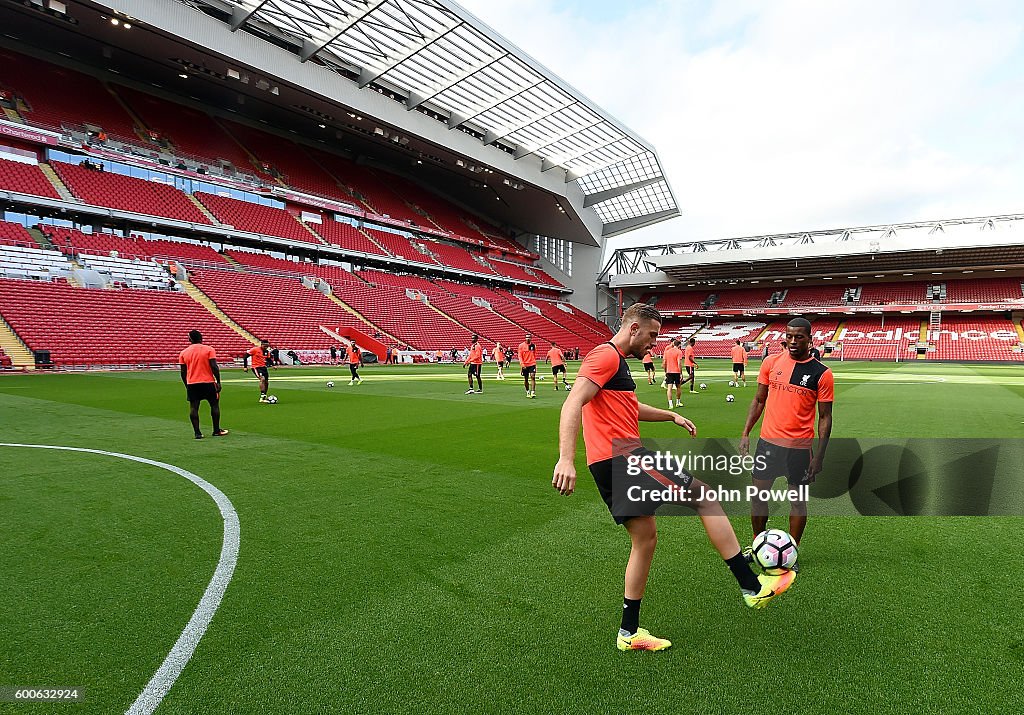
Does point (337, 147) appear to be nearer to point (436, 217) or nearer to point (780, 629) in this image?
point (436, 217)

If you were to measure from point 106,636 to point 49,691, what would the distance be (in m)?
0.45

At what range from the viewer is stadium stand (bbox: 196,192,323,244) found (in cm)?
4189

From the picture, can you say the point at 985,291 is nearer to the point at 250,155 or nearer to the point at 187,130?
the point at 250,155

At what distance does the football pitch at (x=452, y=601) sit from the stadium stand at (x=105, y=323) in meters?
25.4

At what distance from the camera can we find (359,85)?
38.1 metres

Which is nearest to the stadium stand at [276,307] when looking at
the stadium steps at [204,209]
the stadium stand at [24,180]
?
the stadium steps at [204,209]

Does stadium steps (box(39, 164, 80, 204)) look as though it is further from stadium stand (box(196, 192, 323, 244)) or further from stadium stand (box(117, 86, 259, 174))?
stadium stand (box(117, 86, 259, 174))

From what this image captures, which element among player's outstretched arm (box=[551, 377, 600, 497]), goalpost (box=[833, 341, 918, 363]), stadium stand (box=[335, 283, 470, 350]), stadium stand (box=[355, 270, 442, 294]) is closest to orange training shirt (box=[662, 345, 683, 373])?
player's outstretched arm (box=[551, 377, 600, 497])

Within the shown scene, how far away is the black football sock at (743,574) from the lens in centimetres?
305

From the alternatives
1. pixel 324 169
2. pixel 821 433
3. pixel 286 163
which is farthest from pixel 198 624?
pixel 324 169

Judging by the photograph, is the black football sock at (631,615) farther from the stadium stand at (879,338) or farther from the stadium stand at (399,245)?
the stadium stand at (879,338)

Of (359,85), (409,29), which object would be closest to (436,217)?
(359,85)

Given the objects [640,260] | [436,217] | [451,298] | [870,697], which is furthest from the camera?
[640,260]

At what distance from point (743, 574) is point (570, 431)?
56.1 inches
